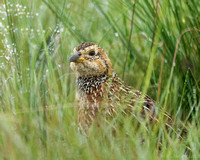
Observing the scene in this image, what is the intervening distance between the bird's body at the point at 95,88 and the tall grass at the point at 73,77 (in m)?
0.09

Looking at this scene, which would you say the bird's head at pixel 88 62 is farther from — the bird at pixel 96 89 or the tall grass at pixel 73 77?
the tall grass at pixel 73 77

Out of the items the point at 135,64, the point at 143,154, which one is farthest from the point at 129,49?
the point at 143,154

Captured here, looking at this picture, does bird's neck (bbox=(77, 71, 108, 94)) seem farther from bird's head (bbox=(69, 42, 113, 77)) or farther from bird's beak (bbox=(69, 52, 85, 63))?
bird's beak (bbox=(69, 52, 85, 63))

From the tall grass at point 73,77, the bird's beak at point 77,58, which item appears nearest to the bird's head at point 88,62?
the bird's beak at point 77,58

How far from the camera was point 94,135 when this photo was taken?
233 centimetres

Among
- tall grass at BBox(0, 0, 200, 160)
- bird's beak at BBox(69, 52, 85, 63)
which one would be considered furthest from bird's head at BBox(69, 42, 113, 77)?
tall grass at BBox(0, 0, 200, 160)

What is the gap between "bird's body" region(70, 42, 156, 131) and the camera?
2900 mm

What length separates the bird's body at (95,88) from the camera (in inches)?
114

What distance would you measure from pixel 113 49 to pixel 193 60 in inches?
29.6

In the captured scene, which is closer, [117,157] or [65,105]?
[117,157]

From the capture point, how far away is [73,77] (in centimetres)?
327

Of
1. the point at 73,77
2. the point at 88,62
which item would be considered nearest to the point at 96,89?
the point at 88,62

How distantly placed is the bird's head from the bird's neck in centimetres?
2

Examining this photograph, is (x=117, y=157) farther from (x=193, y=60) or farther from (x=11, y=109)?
(x=193, y=60)
